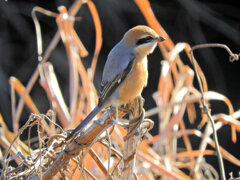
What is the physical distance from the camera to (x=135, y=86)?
4.67 ft

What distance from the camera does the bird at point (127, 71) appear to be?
1.42 metres

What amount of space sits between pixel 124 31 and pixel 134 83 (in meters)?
2.35

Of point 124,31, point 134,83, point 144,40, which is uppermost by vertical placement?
point 124,31

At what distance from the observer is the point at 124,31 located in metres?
3.72

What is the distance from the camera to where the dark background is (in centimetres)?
345

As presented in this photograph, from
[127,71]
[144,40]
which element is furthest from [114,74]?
[144,40]

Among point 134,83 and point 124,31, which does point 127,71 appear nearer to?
point 134,83

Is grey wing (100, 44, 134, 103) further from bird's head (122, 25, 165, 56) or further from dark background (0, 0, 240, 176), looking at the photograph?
dark background (0, 0, 240, 176)

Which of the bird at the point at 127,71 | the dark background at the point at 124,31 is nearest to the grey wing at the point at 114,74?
the bird at the point at 127,71

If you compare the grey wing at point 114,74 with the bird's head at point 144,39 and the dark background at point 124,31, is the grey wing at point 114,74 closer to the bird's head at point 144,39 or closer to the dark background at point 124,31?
the bird's head at point 144,39

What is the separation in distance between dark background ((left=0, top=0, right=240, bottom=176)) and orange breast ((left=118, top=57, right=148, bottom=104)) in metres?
2.09

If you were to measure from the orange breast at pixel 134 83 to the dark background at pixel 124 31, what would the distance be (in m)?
2.09

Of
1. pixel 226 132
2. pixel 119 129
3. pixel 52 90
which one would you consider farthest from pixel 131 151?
pixel 226 132

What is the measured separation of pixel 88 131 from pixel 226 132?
2629mm
